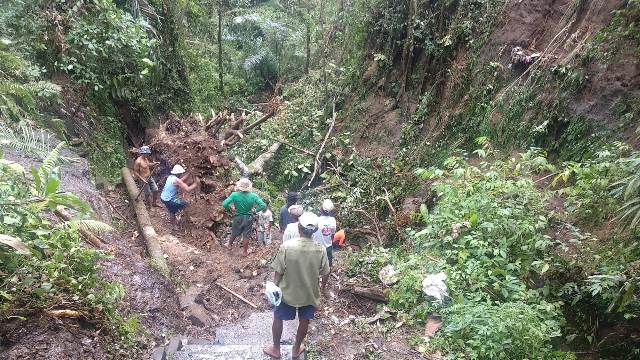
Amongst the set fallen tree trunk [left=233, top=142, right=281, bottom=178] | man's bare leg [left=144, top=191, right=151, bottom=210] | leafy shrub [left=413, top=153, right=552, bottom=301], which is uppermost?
leafy shrub [left=413, top=153, right=552, bottom=301]

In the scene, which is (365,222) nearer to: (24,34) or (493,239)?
(493,239)

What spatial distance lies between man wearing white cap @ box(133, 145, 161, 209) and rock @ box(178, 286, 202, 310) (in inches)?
138

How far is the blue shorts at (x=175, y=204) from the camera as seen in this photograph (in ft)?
29.4

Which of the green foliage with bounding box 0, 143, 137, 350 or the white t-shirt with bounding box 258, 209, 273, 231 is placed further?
the white t-shirt with bounding box 258, 209, 273, 231

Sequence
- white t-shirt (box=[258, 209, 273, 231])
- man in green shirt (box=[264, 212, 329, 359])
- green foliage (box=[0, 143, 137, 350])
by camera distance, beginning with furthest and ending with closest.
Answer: white t-shirt (box=[258, 209, 273, 231])
man in green shirt (box=[264, 212, 329, 359])
green foliage (box=[0, 143, 137, 350])

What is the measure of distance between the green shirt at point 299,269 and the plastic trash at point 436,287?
5.01ft

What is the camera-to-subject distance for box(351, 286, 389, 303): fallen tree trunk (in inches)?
251

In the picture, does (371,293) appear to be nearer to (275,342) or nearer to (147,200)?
(275,342)

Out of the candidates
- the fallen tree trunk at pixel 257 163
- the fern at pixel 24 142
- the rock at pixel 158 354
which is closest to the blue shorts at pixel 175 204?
the fern at pixel 24 142

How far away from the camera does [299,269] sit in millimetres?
4590

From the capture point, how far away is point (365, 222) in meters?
9.99

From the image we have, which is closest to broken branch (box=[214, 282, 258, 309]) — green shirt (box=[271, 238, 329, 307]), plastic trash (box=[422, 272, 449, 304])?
green shirt (box=[271, 238, 329, 307])

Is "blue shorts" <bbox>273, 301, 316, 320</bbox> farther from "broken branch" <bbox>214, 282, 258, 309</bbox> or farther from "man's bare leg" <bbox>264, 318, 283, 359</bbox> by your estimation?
"broken branch" <bbox>214, 282, 258, 309</bbox>

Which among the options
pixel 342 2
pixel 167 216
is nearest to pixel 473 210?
pixel 167 216
